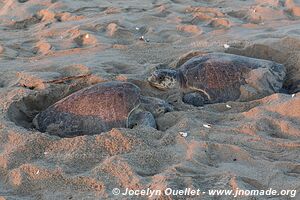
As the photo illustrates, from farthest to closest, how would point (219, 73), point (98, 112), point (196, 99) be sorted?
point (219, 73) → point (196, 99) → point (98, 112)

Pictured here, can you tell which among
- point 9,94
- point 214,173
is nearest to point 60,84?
point 9,94

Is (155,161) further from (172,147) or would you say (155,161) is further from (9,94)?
(9,94)

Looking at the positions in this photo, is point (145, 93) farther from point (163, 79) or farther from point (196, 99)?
point (196, 99)

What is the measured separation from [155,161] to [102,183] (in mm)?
386

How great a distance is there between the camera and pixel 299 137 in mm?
2992

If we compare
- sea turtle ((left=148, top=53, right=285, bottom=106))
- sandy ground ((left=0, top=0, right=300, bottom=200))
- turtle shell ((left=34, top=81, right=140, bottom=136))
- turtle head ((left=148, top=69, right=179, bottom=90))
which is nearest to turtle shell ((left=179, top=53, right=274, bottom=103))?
sea turtle ((left=148, top=53, right=285, bottom=106))

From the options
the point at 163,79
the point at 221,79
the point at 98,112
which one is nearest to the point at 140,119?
the point at 98,112

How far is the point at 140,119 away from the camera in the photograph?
3.46 meters

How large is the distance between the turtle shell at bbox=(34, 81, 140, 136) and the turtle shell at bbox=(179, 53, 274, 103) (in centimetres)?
69

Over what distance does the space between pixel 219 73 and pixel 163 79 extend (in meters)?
0.52

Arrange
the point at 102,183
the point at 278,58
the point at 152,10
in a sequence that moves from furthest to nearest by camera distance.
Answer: the point at 152,10 < the point at 278,58 < the point at 102,183

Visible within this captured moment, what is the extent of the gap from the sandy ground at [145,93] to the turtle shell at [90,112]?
18cm

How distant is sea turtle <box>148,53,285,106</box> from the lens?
391 centimetres

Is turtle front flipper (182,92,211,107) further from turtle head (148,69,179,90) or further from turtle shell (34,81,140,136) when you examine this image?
turtle shell (34,81,140,136)
